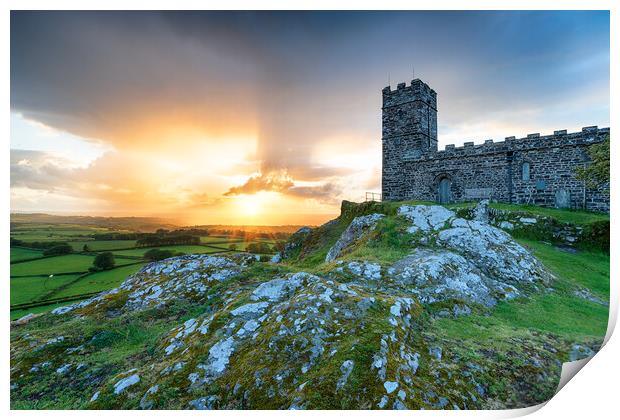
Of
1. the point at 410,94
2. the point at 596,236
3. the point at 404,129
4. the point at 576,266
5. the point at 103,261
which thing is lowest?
the point at 103,261

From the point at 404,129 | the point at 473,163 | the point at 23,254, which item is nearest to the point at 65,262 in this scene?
the point at 23,254

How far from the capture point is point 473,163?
28.7 metres

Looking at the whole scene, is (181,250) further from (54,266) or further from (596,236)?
(596,236)

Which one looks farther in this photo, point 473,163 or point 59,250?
point 473,163

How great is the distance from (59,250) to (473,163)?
3129cm

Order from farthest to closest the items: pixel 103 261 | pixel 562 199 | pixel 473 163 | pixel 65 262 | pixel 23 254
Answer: pixel 473 163, pixel 562 199, pixel 103 261, pixel 65 262, pixel 23 254

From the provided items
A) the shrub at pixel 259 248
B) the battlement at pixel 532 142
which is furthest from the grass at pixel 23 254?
the battlement at pixel 532 142

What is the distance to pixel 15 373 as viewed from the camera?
23.9 feet

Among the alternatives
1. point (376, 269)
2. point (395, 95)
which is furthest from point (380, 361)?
point (395, 95)

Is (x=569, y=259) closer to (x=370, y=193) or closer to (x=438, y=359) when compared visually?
(x=438, y=359)

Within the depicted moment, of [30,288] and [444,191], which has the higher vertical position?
[444,191]

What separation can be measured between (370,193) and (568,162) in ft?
51.9

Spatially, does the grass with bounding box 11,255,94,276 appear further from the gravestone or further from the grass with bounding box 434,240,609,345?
the gravestone

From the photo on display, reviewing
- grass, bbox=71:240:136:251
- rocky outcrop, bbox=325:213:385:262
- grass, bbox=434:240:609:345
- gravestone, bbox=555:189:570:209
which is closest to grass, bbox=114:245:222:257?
grass, bbox=71:240:136:251
